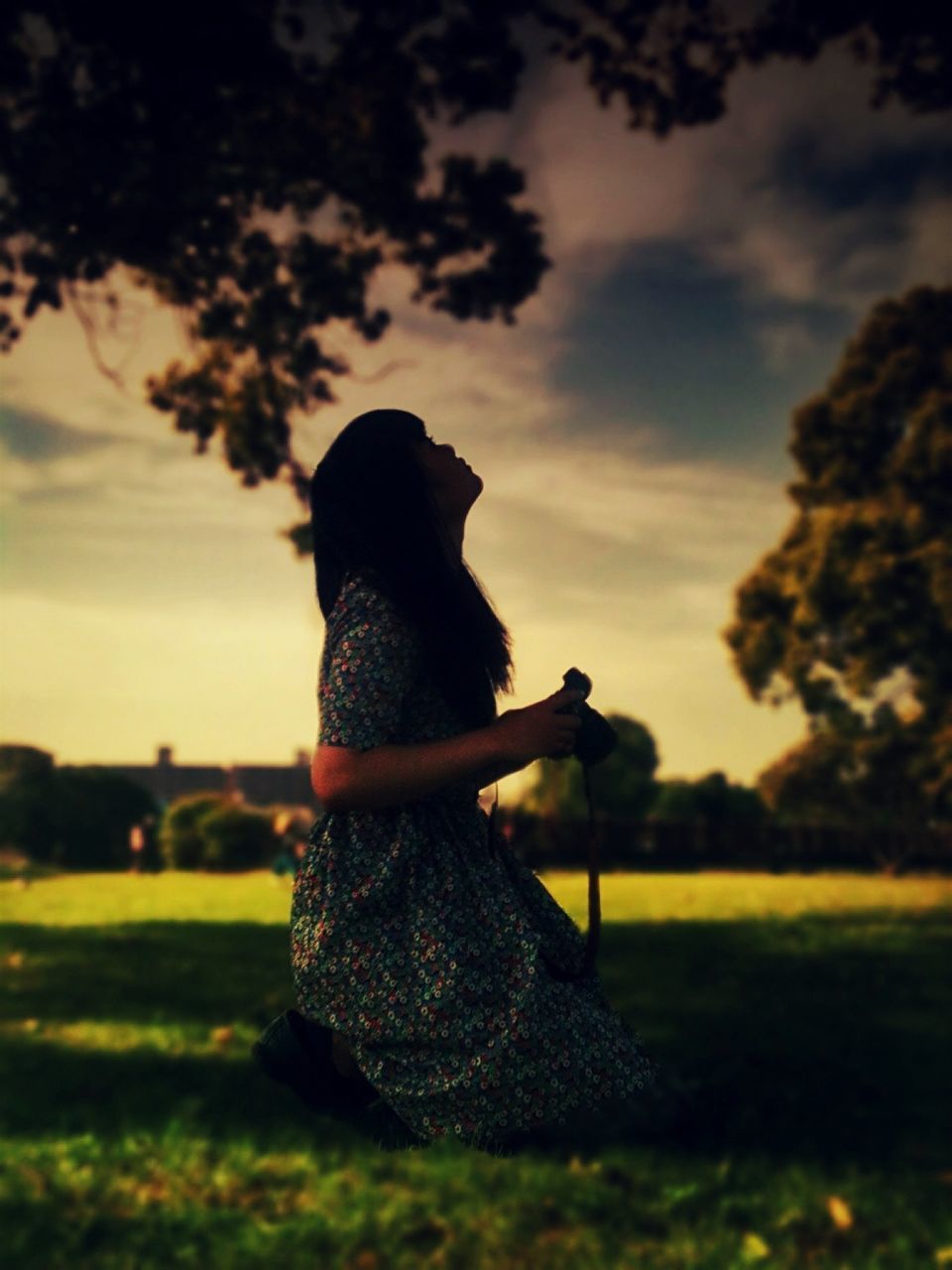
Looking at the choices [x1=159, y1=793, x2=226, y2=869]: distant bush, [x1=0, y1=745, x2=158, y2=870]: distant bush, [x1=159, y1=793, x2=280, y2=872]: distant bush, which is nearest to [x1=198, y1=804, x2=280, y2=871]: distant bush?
[x1=159, y1=793, x2=280, y2=872]: distant bush

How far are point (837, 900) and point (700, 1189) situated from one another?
18244 millimetres

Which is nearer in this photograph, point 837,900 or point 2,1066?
point 2,1066

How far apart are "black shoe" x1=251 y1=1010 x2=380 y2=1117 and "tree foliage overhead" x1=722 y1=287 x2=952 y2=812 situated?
20.6 metres

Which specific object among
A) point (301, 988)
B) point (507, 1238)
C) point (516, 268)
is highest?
point (516, 268)

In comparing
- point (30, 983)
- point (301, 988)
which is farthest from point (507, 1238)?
point (30, 983)

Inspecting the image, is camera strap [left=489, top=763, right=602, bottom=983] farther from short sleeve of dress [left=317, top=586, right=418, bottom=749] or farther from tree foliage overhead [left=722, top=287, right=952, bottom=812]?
tree foliage overhead [left=722, top=287, right=952, bottom=812]

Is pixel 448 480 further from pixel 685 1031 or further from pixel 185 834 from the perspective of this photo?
pixel 185 834

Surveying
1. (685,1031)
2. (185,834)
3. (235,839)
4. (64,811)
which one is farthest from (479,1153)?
Answer: (64,811)

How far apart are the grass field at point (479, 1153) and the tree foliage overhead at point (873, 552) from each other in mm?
11544

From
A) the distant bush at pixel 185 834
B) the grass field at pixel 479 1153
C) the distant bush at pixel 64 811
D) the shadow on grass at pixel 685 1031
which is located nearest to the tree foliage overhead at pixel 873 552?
the shadow on grass at pixel 685 1031

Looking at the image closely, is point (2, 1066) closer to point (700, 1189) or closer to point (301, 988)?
point (700, 1189)

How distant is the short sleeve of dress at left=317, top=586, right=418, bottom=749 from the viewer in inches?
69.3

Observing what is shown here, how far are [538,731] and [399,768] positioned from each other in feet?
0.65

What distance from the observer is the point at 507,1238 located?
5738mm
